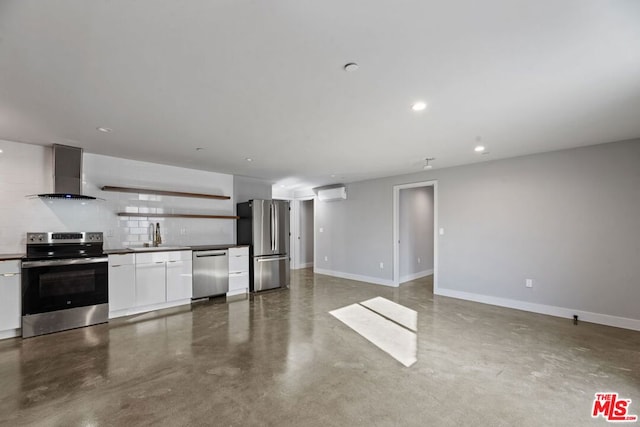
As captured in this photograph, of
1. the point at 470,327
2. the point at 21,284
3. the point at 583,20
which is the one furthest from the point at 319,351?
the point at 21,284

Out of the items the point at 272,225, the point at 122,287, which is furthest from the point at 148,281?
the point at 272,225

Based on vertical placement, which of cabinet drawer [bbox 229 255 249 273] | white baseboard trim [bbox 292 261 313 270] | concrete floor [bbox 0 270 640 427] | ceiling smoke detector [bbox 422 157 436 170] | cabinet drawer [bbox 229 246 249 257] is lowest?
white baseboard trim [bbox 292 261 313 270]

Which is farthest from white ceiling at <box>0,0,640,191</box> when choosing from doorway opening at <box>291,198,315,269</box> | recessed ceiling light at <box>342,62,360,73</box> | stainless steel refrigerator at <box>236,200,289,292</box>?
doorway opening at <box>291,198,315,269</box>

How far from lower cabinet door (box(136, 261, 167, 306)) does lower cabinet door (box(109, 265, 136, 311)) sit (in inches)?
2.4

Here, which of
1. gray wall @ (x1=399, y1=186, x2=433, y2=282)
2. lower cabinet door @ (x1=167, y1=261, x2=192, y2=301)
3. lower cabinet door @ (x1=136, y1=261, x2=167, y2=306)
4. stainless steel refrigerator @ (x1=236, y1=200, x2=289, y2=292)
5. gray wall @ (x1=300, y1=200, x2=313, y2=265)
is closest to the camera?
lower cabinet door @ (x1=136, y1=261, x2=167, y2=306)

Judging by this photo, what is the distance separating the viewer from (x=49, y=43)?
1648mm

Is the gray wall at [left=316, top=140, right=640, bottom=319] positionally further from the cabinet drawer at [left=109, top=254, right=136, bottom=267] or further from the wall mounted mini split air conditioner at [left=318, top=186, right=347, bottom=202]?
the cabinet drawer at [left=109, top=254, right=136, bottom=267]

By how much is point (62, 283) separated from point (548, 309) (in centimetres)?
670

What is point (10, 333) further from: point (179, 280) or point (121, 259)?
point (179, 280)

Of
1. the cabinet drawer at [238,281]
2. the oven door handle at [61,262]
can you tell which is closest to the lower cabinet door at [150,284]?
the oven door handle at [61,262]

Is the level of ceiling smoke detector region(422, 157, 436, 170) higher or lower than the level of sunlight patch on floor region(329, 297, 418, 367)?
higher

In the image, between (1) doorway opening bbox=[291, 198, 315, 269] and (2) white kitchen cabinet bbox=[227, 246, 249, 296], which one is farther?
(1) doorway opening bbox=[291, 198, 315, 269]

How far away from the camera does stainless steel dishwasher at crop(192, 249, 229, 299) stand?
184 inches

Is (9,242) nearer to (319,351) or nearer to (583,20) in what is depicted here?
(319,351)
